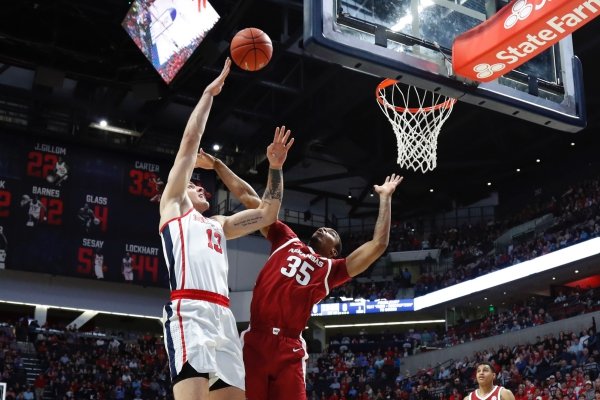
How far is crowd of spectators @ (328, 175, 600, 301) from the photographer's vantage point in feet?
75.6

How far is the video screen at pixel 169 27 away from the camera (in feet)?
45.3

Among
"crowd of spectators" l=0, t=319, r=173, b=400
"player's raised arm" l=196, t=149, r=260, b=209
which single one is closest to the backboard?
"player's raised arm" l=196, t=149, r=260, b=209

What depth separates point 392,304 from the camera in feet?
89.7

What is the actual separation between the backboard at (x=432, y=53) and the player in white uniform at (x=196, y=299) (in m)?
2.50

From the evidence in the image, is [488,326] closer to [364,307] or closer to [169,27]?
[364,307]

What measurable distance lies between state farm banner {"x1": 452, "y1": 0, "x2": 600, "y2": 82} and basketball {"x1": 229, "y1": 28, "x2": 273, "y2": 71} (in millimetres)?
2006

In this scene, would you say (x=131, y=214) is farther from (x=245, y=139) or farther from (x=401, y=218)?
(x=401, y=218)

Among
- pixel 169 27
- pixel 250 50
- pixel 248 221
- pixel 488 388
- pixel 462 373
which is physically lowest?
pixel 488 388

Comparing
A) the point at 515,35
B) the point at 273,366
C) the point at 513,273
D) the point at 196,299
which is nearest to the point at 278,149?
the point at 196,299

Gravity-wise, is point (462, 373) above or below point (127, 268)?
below

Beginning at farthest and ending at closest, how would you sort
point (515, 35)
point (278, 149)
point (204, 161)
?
1. point (515, 35)
2. point (204, 161)
3. point (278, 149)

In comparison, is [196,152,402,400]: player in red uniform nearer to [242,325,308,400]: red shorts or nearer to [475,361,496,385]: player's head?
[242,325,308,400]: red shorts

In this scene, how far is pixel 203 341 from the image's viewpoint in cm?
384

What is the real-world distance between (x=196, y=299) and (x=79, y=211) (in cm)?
1896
